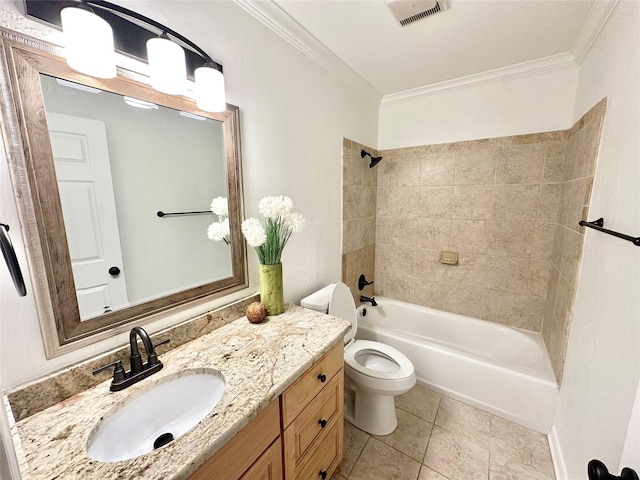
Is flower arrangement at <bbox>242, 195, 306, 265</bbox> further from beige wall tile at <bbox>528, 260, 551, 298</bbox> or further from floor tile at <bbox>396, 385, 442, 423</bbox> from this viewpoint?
beige wall tile at <bbox>528, 260, 551, 298</bbox>

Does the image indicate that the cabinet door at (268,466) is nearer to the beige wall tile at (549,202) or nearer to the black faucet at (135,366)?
the black faucet at (135,366)

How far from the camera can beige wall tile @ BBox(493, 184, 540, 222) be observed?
1997 mm

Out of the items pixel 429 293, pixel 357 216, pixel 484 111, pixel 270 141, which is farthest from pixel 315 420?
pixel 484 111

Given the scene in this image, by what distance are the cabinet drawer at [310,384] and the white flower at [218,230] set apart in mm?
720

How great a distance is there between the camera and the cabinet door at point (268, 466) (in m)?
0.80

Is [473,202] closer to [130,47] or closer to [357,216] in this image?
[357,216]

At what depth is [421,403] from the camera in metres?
1.90

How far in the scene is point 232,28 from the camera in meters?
1.20

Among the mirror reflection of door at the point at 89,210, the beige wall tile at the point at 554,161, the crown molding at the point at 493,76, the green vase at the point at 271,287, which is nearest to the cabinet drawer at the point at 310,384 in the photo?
the green vase at the point at 271,287

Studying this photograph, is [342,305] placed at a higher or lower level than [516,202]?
lower

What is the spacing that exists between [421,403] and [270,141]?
6.82 ft

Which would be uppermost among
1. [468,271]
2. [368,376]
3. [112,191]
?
[112,191]

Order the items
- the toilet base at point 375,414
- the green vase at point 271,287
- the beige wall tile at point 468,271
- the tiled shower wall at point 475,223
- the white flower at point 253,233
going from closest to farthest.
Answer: the white flower at point 253,233
the green vase at point 271,287
the toilet base at point 375,414
the tiled shower wall at point 475,223
the beige wall tile at point 468,271

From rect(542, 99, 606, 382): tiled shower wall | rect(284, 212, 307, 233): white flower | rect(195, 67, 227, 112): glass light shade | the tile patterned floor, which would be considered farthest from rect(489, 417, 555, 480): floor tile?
rect(195, 67, 227, 112): glass light shade
